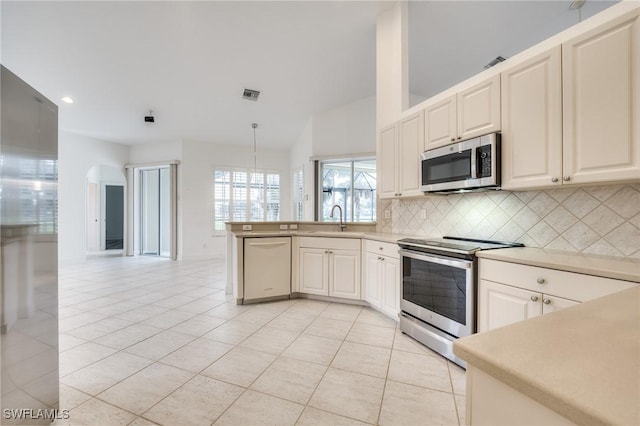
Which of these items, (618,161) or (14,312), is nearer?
(14,312)

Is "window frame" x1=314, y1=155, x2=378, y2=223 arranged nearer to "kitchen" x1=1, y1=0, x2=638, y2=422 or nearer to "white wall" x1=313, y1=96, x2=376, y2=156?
"white wall" x1=313, y1=96, x2=376, y2=156

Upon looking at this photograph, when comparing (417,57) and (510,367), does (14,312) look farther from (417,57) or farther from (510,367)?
(417,57)

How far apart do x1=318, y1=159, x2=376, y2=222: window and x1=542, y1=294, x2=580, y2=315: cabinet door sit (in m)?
4.10

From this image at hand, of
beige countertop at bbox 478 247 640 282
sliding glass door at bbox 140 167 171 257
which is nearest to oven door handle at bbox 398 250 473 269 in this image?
beige countertop at bbox 478 247 640 282

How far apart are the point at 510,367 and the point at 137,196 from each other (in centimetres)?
851

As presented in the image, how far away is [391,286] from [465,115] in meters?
1.72

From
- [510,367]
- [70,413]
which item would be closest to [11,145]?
[70,413]

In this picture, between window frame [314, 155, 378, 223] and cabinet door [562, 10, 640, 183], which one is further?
window frame [314, 155, 378, 223]

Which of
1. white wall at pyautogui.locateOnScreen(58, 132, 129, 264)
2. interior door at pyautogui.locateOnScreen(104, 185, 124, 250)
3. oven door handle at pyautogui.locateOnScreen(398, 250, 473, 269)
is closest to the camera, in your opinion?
oven door handle at pyautogui.locateOnScreen(398, 250, 473, 269)

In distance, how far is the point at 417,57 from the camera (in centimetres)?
411

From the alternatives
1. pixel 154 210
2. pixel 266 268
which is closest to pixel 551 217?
pixel 266 268

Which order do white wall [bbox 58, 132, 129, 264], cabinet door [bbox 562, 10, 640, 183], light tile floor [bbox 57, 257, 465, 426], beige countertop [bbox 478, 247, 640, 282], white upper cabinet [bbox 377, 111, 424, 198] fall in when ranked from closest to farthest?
beige countertop [bbox 478, 247, 640, 282] < cabinet door [bbox 562, 10, 640, 183] < light tile floor [bbox 57, 257, 465, 426] < white upper cabinet [bbox 377, 111, 424, 198] < white wall [bbox 58, 132, 129, 264]

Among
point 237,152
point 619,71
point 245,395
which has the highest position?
point 237,152

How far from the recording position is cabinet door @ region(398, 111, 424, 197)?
9.30ft
